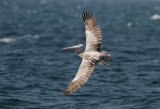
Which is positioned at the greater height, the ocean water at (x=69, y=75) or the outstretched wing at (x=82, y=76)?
the ocean water at (x=69, y=75)

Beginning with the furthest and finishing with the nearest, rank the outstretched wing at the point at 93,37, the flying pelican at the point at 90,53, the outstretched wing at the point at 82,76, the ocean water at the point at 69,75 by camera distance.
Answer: the ocean water at the point at 69,75
the outstretched wing at the point at 93,37
the flying pelican at the point at 90,53
the outstretched wing at the point at 82,76

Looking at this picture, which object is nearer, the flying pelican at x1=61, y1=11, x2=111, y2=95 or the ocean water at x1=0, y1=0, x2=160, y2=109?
the flying pelican at x1=61, y1=11, x2=111, y2=95

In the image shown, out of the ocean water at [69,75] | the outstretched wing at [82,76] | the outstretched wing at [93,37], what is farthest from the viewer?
the ocean water at [69,75]

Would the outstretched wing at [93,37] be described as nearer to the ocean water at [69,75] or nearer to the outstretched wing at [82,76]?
the outstretched wing at [82,76]

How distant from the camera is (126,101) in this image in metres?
18.8

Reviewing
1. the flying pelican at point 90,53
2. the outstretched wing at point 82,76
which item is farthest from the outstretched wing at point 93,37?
the outstretched wing at point 82,76

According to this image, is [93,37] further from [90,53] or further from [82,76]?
[82,76]

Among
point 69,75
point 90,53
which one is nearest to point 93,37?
point 90,53

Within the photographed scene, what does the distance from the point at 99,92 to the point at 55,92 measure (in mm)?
2627

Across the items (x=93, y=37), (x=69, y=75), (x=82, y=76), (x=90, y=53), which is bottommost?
(x=82, y=76)

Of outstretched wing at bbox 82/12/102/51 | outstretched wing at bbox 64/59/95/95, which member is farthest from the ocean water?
outstretched wing at bbox 82/12/102/51

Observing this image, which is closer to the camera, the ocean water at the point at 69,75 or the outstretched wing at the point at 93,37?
the outstretched wing at the point at 93,37

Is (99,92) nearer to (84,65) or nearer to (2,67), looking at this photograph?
(84,65)

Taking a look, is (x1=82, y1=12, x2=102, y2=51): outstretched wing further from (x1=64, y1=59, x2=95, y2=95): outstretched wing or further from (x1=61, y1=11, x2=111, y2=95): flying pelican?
Result: (x1=64, y1=59, x2=95, y2=95): outstretched wing
